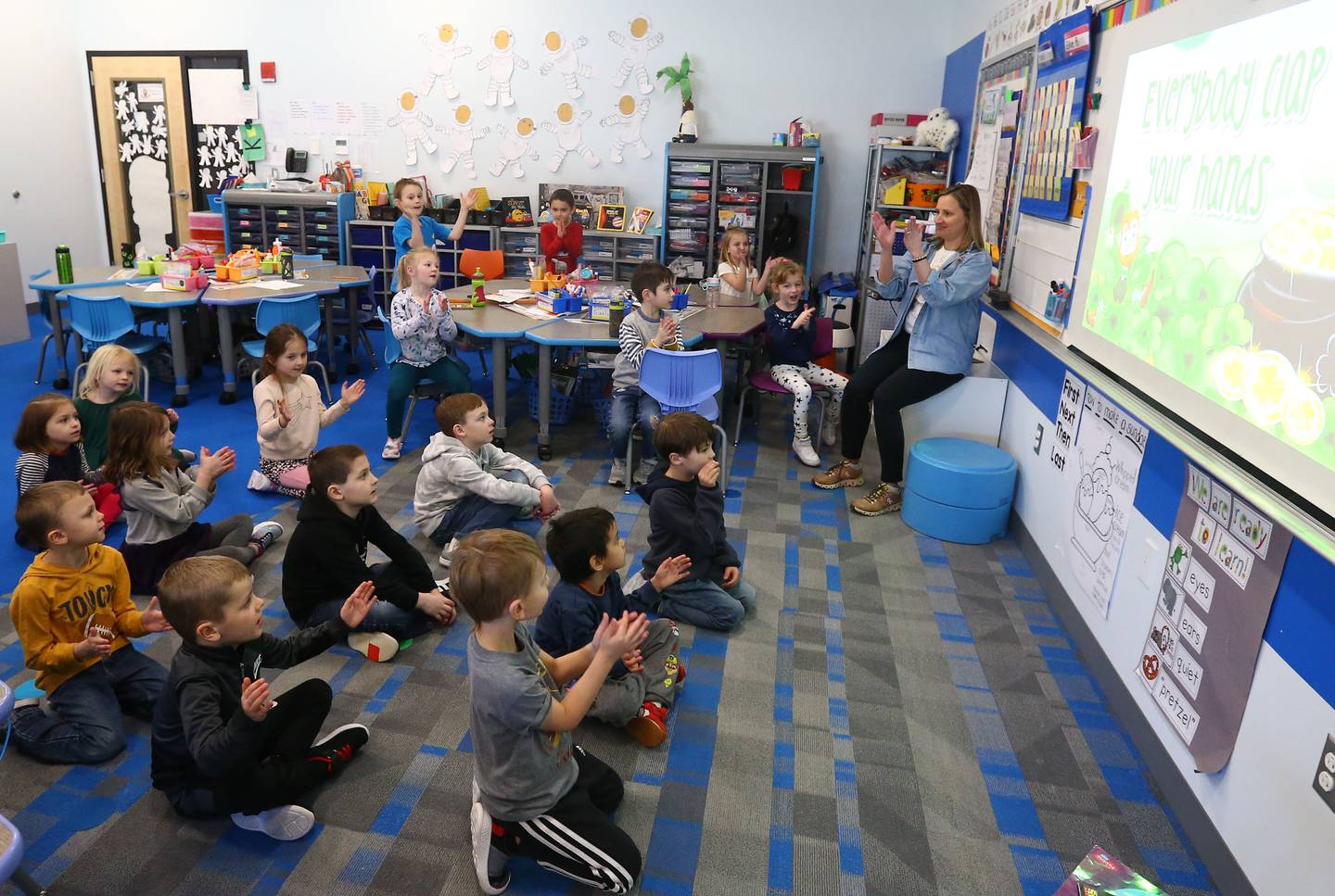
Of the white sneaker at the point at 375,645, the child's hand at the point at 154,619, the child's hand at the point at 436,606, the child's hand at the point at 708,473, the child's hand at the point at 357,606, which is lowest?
the white sneaker at the point at 375,645

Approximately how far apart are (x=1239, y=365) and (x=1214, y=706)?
836mm

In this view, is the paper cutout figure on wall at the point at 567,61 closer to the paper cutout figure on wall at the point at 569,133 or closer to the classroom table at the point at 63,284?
the paper cutout figure on wall at the point at 569,133

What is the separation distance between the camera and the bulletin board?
357 centimetres

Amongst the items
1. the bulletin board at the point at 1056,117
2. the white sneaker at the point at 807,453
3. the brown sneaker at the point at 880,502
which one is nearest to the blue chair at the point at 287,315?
the white sneaker at the point at 807,453

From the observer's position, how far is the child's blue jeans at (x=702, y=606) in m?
3.12

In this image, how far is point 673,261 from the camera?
24.7ft

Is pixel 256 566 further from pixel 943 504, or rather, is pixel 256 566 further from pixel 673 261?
pixel 673 261

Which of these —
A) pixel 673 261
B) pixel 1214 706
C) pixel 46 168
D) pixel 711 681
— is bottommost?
pixel 711 681

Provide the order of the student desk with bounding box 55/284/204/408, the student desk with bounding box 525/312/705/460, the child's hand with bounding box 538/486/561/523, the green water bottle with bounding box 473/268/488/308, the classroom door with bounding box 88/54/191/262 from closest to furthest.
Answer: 1. the child's hand with bounding box 538/486/561/523
2. the student desk with bounding box 525/312/705/460
3. the student desk with bounding box 55/284/204/408
4. the green water bottle with bounding box 473/268/488/308
5. the classroom door with bounding box 88/54/191/262

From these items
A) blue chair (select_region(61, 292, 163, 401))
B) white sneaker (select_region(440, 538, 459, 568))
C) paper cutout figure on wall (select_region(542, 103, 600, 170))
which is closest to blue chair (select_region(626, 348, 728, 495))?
white sneaker (select_region(440, 538, 459, 568))

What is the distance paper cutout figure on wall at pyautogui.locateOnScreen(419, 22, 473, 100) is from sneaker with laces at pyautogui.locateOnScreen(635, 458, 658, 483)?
188 inches

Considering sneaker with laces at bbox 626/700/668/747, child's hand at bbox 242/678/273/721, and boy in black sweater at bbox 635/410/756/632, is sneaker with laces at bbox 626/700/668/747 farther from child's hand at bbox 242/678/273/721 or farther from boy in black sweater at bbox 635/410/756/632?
child's hand at bbox 242/678/273/721

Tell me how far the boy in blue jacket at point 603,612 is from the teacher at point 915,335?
75.7 inches

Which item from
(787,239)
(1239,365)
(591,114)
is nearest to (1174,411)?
(1239,365)
